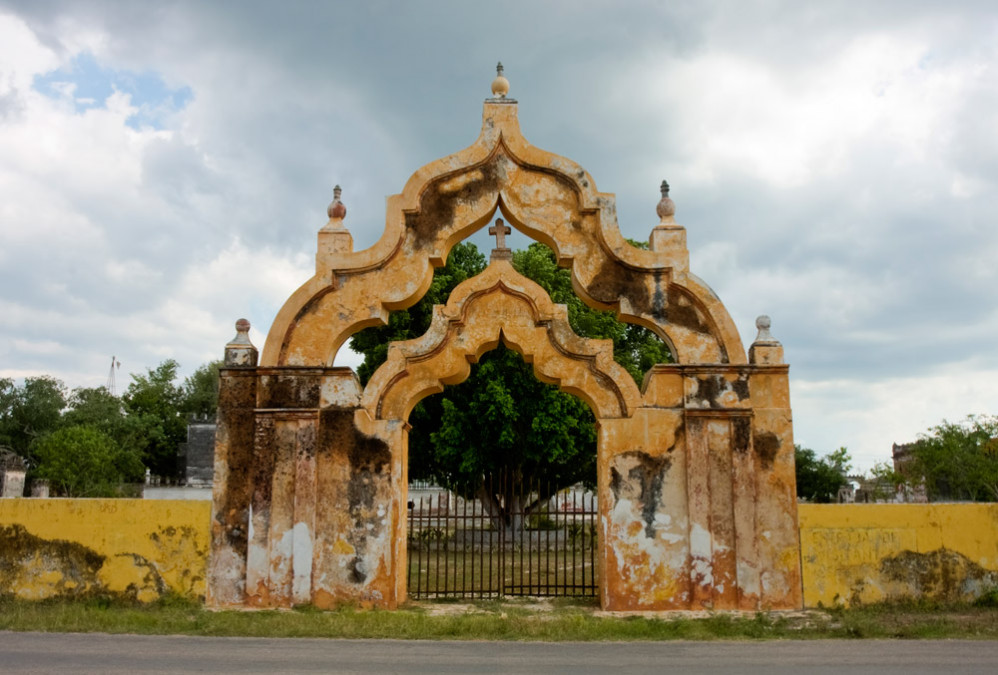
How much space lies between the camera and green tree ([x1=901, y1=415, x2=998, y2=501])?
99.5 feet

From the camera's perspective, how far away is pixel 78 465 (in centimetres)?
3222

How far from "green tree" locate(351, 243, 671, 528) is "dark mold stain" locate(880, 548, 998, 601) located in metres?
10.9

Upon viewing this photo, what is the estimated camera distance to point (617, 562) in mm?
9688

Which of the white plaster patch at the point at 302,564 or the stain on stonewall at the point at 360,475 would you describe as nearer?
the white plaster patch at the point at 302,564

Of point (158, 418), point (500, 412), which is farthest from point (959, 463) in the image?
point (158, 418)

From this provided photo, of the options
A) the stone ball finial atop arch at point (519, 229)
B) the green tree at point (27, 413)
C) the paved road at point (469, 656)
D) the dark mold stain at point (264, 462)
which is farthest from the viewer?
the green tree at point (27, 413)

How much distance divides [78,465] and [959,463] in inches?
1364

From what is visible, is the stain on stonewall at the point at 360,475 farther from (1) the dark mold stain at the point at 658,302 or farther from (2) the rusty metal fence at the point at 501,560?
(1) the dark mold stain at the point at 658,302

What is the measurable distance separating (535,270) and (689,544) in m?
15.2

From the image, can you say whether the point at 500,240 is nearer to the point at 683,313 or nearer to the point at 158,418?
the point at 683,313

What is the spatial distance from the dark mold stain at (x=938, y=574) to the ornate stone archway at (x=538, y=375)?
1257 millimetres

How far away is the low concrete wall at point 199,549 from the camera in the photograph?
9672 mm

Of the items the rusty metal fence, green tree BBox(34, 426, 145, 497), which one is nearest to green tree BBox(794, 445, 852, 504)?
the rusty metal fence

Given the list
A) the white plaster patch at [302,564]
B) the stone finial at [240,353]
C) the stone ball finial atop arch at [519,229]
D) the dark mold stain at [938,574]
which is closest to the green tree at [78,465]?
the stone finial at [240,353]
